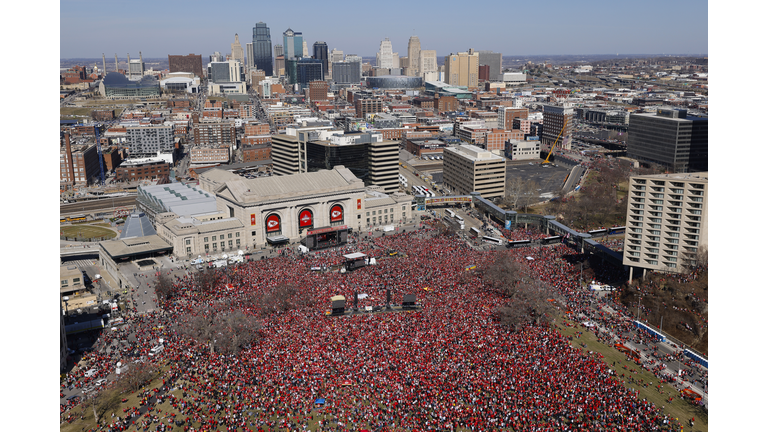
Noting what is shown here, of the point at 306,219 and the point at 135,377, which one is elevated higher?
the point at 306,219

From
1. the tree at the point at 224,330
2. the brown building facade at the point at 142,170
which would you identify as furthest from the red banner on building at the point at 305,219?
the brown building facade at the point at 142,170

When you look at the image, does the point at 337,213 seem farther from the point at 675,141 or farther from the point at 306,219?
the point at 675,141

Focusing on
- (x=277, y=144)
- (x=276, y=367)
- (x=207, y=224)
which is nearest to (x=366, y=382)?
(x=276, y=367)

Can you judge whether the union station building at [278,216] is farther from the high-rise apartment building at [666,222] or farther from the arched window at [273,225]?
the high-rise apartment building at [666,222]

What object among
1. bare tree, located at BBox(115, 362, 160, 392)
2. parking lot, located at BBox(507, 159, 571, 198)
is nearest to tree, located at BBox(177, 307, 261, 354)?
bare tree, located at BBox(115, 362, 160, 392)

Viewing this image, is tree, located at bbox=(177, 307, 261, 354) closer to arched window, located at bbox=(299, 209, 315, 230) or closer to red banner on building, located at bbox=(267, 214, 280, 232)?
red banner on building, located at bbox=(267, 214, 280, 232)

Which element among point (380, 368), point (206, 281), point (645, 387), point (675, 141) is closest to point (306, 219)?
point (206, 281)

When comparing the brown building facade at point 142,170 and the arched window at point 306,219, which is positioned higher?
the brown building facade at point 142,170
